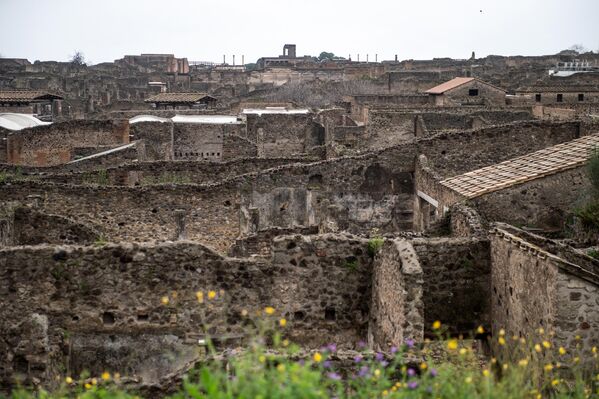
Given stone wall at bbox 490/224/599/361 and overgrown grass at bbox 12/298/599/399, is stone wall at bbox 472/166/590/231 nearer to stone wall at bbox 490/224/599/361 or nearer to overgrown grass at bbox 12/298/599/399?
stone wall at bbox 490/224/599/361

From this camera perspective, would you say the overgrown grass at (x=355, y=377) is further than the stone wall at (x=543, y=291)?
No

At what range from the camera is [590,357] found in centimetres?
819

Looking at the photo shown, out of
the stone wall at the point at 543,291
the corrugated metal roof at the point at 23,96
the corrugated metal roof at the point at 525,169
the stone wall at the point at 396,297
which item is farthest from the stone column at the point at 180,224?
Answer: the corrugated metal roof at the point at 23,96

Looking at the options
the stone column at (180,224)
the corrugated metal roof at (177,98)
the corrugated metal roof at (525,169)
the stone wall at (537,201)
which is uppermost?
the corrugated metal roof at (177,98)

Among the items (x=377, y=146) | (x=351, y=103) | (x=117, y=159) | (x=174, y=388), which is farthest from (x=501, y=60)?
(x=174, y=388)

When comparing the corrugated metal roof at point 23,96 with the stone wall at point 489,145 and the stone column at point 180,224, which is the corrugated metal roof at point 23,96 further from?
the stone wall at point 489,145

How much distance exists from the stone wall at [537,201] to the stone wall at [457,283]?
8.33 feet

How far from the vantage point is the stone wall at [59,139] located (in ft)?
97.6

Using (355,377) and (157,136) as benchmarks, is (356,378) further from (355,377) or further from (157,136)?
(157,136)

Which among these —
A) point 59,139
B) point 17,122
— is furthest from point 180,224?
point 17,122

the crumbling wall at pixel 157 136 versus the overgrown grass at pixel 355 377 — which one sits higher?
the crumbling wall at pixel 157 136

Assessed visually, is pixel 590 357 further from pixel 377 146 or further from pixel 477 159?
pixel 377 146

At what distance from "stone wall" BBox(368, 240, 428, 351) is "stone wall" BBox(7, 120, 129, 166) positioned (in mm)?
21847

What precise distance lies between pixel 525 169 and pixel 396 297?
5835 millimetres
